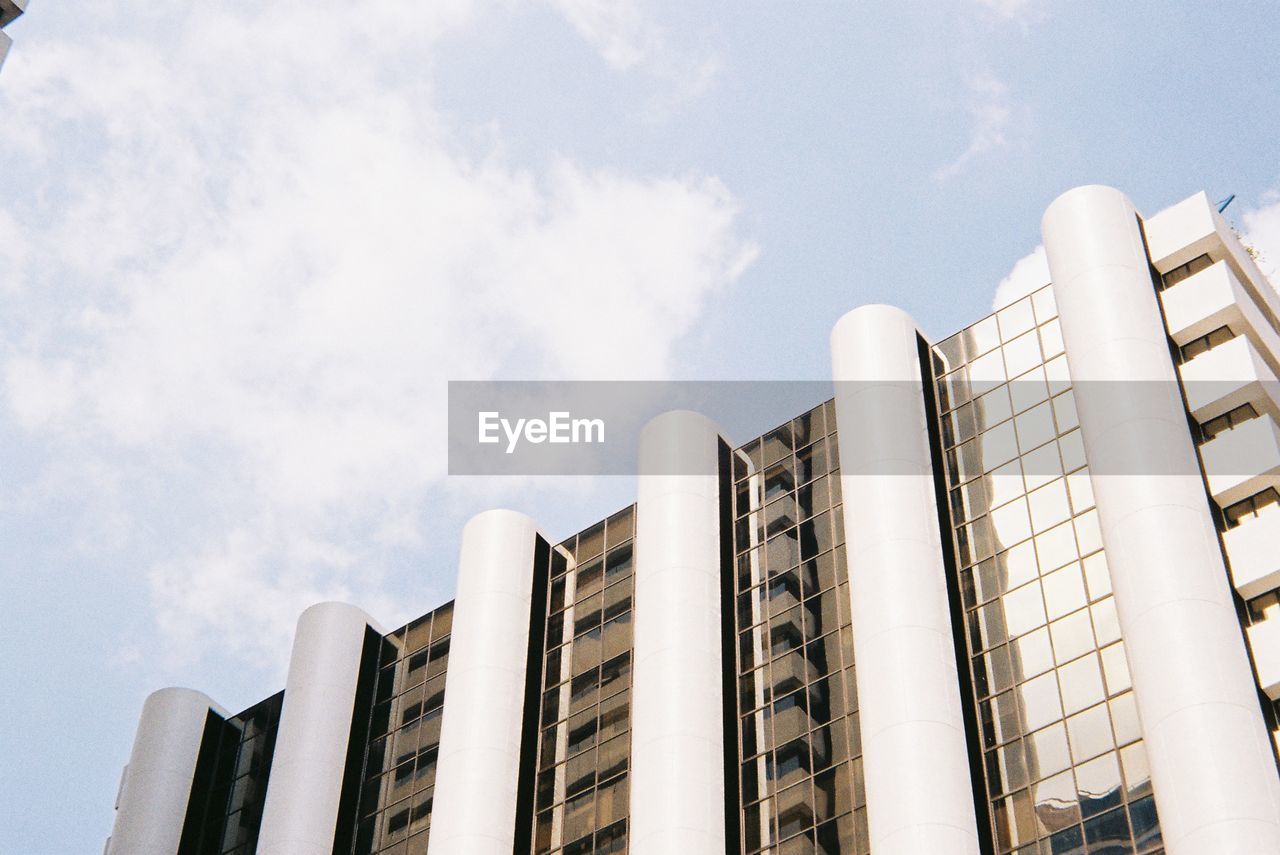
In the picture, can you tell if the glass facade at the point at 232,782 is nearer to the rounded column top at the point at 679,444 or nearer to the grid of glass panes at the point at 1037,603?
the rounded column top at the point at 679,444

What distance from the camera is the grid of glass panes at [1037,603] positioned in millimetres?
45938

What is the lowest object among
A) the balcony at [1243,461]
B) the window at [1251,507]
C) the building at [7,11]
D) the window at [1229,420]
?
the window at [1251,507]

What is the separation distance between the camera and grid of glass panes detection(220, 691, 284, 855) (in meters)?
69.2

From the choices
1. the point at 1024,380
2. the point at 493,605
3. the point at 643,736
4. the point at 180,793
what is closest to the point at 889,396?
the point at 1024,380

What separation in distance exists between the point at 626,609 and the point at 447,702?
786 cm

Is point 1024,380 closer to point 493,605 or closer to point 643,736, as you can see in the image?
point 643,736

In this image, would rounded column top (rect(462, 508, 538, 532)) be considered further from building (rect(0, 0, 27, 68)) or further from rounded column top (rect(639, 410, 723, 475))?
building (rect(0, 0, 27, 68))

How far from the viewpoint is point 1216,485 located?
4853 cm

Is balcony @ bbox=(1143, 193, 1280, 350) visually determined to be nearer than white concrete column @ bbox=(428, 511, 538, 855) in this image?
Yes

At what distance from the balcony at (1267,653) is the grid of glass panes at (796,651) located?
12.5 metres

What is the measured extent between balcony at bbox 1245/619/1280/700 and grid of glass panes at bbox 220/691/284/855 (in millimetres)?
41891

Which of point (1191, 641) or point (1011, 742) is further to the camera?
point (1011, 742)

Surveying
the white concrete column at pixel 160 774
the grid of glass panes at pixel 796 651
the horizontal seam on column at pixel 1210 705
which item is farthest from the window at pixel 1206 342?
the white concrete column at pixel 160 774

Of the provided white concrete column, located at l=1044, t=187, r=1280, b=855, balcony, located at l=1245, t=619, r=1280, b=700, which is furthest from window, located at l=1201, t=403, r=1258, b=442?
balcony, located at l=1245, t=619, r=1280, b=700
